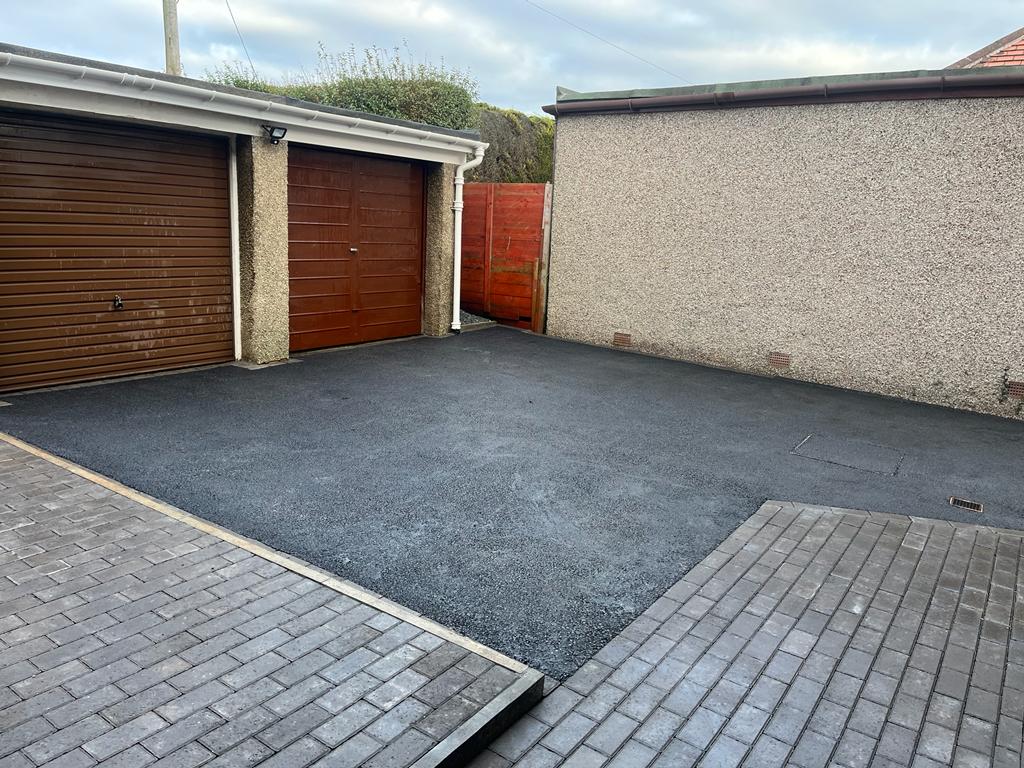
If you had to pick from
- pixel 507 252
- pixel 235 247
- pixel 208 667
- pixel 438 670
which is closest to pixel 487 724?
pixel 438 670

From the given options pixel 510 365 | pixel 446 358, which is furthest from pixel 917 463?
pixel 446 358

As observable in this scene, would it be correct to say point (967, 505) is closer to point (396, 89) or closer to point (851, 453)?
point (851, 453)

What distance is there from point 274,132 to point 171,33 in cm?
658

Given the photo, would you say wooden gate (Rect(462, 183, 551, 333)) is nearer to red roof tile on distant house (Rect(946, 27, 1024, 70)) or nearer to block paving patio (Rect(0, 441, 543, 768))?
red roof tile on distant house (Rect(946, 27, 1024, 70))

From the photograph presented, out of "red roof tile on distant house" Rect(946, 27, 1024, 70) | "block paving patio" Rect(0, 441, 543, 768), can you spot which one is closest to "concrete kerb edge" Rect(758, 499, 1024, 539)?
"block paving patio" Rect(0, 441, 543, 768)

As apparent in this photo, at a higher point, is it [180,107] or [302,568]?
[180,107]

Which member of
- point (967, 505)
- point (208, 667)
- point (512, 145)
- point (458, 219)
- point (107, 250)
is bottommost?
point (967, 505)

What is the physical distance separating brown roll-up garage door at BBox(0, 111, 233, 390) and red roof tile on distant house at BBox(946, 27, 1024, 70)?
31.3ft

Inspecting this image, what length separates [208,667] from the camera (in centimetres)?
271

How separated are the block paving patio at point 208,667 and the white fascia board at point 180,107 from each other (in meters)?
4.09

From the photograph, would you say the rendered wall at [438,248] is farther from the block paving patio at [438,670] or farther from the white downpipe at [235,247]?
the block paving patio at [438,670]

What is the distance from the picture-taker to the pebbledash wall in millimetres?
7930

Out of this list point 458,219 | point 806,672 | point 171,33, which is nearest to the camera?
point 806,672

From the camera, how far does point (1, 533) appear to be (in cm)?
372
